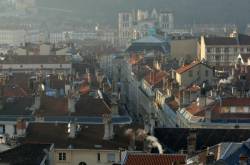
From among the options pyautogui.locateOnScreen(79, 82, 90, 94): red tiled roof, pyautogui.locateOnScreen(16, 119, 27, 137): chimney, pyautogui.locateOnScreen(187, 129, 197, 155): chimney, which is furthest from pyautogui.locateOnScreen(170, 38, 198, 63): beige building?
pyautogui.locateOnScreen(187, 129, 197, 155): chimney

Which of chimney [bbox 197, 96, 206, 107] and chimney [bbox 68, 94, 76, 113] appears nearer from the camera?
chimney [bbox 68, 94, 76, 113]

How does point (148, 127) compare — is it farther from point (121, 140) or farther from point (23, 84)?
point (23, 84)

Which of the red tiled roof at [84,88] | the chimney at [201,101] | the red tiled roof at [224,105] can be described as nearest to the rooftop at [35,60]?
the red tiled roof at [84,88]

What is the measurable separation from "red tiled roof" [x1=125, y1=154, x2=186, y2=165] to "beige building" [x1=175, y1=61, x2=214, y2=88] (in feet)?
103

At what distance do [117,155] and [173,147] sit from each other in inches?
107

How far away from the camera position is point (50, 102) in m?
48.8

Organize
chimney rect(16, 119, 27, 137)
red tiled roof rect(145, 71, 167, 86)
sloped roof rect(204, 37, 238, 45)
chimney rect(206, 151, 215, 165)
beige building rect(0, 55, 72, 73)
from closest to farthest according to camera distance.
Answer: chimney rect(206, 151, 215, 165) < chimney rect(16, 119, 27, 137) < red tiled roof rect(145, 71, 167, 86) < beige building rect(0, 55, 72, 73) < sloped roof rect(204, 37, 238, 45)

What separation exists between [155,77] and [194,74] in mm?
8201

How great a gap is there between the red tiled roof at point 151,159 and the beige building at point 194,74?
3149cm

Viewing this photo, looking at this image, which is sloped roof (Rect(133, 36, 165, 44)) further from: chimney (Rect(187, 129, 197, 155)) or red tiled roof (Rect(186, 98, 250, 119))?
chimney (Rect(187, 129, 197, 155))

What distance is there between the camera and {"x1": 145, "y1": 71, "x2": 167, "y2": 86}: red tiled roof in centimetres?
6900

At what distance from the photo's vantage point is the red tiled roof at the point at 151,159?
101 feet

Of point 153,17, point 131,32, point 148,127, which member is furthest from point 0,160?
point 153,17

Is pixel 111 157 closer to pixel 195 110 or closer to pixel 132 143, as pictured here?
pixel 132 143
